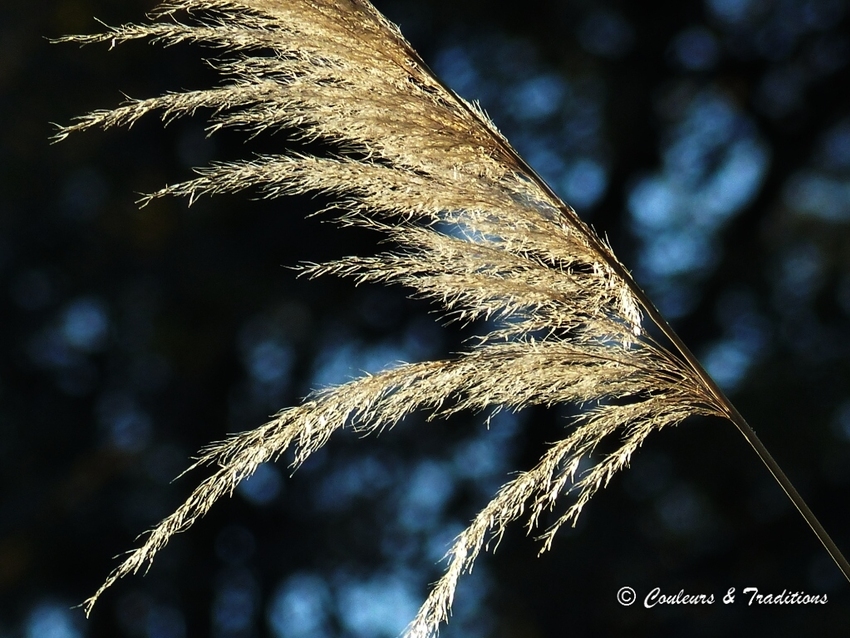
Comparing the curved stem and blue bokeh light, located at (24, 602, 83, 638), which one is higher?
the curved stem

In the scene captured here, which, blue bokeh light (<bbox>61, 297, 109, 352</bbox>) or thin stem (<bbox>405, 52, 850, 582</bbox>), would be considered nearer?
thin stem (<bbox>405, 52, 850, 582</bbox>)

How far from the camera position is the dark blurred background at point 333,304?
3.89 meters

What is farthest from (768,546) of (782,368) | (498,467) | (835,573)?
(498,467)

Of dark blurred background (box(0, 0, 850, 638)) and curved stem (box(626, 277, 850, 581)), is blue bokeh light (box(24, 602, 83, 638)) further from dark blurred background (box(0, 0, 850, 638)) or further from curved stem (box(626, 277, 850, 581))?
curved stem (box(626, 277, 850, 581))

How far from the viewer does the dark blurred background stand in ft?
12.8

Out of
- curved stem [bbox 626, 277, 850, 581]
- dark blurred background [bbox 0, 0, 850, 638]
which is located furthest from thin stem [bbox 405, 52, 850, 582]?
dark blurred background [bbox 0, 0, 850, 638]

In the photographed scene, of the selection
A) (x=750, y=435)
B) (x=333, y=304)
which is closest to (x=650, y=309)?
(x=750, y=435)

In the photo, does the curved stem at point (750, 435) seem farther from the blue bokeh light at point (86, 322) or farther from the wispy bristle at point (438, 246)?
the blue bokeh light at point (86, 322)

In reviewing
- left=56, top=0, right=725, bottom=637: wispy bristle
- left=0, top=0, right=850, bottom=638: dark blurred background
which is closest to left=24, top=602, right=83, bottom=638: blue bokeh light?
left=0, top=0, right=850, bottom=638: dark blurred background

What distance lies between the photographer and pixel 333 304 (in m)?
4.29

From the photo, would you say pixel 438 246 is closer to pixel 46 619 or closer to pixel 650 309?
pixel 650 309

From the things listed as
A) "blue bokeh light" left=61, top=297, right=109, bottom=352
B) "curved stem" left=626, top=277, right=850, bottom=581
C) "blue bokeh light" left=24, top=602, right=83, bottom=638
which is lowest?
"blue bokeh light" left=24, top=602, right=83, bottom=638

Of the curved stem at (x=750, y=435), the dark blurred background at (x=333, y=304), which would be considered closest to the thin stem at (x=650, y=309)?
the curved stem at (x=750, y=435)

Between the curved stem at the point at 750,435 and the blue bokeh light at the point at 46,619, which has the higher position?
the curved stem at the point at 750,435
